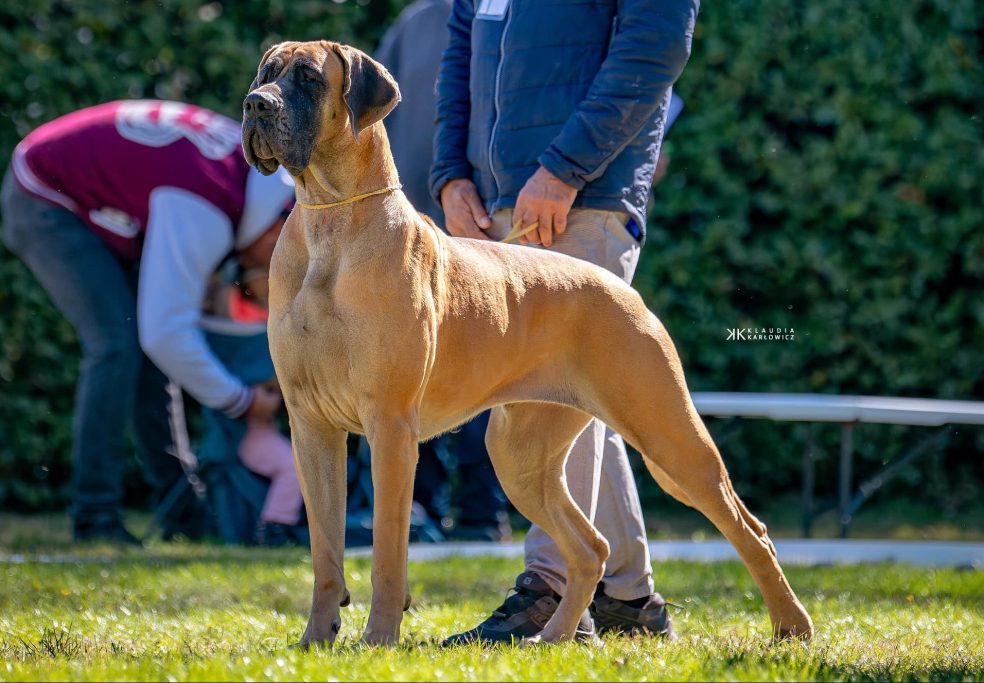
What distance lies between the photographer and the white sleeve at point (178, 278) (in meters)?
6.55

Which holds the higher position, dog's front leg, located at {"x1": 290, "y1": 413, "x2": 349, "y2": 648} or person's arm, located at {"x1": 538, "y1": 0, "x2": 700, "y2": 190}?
person's arm, located at {"x1": 538, "y1": 0, "x2": 700, "y2": 190}

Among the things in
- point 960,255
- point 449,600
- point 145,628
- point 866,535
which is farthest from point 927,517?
point 145,628

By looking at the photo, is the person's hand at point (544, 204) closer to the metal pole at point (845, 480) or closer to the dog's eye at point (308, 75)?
the dog's eye at point (308, 75)

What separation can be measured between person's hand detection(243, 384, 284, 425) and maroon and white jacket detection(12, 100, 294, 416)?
0.12 meters

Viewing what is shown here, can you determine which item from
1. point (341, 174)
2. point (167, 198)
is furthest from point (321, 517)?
point (167, 198)

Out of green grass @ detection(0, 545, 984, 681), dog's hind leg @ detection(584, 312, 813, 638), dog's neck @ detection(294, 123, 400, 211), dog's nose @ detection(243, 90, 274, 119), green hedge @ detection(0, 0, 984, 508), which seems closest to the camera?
green grass @ detection(0, 545, 984, 681)

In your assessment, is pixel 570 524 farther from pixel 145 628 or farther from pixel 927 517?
pixel 927 517

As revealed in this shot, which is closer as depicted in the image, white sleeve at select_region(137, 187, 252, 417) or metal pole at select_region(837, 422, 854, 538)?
white sleeve at select_region(137, 187, 252, 417)

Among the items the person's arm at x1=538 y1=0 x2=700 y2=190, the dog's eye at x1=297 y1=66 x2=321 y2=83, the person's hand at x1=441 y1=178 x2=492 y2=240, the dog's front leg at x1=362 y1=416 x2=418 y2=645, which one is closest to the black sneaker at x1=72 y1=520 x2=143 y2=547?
the person's hand at x1=441 y1=178 x2=492 y2=240

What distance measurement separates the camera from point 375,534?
350 cm

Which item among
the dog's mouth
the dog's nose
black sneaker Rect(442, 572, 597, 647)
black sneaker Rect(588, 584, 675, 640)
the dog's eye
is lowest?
black sneaker Rect(588, 584, 675, 640)

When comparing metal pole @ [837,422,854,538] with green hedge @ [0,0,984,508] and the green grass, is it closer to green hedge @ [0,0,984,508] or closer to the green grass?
green hedge @ [0,0,984,508]

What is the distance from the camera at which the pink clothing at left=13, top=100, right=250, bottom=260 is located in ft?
21.7

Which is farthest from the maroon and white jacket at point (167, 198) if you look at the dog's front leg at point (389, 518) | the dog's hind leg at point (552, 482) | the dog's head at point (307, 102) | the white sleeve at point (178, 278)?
the dog's front leg at point (389, 518)
